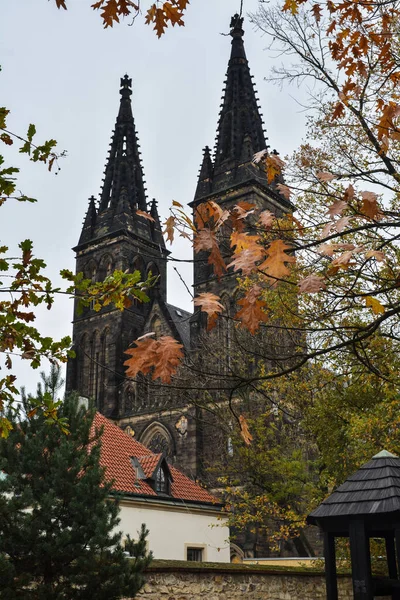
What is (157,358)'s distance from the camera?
376cm

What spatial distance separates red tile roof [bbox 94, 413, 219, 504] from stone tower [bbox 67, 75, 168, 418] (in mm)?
19396

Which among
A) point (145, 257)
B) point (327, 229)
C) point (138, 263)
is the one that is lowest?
point (327, 229)

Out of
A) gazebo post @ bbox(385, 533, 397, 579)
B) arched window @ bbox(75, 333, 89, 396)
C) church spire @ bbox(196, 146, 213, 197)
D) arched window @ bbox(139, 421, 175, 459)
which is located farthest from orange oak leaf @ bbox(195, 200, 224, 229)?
arched window @ bbox(75, 333, 89, 396)

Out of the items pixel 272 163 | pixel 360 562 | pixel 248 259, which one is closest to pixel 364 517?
pixel 360 562

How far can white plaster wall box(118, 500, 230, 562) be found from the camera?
1814cm

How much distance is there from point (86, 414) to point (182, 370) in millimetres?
16026

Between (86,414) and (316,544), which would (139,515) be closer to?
(86,414)

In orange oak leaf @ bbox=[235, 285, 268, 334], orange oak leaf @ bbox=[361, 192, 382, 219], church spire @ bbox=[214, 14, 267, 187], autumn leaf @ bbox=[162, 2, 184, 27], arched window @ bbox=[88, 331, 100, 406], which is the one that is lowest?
orange oak leaf @ bbox=[235, 285, 268, 334]

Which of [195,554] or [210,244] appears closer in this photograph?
[210,244]

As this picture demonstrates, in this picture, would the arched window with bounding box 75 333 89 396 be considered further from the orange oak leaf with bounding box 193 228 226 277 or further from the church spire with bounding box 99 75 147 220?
the orange oak leaf with bounding box 193 228 226 277

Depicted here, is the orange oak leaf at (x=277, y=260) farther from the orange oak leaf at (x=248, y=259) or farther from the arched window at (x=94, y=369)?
the arched window at (x=94, y=369)

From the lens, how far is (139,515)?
18344 millimetres

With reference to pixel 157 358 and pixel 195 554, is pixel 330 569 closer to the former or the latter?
pixel 157 358

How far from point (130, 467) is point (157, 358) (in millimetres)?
16718
